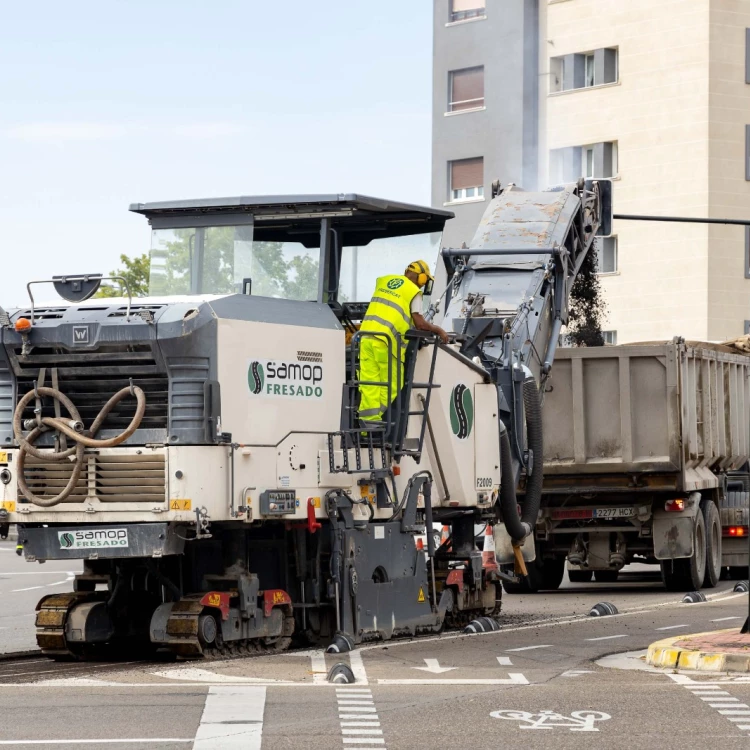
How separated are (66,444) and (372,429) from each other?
259cm

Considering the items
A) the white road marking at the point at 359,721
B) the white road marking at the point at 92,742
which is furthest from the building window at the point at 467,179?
the white road marking at the point at 92,742

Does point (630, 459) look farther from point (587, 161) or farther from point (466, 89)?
point (466, 89)

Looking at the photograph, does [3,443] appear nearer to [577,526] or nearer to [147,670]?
[147,670]

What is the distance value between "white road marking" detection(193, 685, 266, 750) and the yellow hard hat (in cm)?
454

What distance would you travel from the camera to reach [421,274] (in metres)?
14.7

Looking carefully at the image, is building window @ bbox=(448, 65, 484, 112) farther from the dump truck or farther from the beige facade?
the dump truck

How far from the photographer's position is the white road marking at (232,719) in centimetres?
900

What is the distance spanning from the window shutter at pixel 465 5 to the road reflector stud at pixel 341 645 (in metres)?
34.7

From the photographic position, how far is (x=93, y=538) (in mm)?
12812

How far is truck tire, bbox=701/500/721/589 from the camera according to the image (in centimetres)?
2156

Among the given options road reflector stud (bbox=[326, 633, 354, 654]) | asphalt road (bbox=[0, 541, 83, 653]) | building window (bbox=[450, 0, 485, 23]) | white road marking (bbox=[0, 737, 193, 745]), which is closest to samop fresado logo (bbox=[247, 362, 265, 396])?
road reflector stud (bbox=[326, 633, 354, 654])

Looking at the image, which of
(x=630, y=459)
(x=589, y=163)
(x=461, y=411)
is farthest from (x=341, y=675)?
(x=589, y=163)

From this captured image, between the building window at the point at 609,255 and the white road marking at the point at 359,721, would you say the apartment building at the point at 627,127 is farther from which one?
the white road marking at the point at 359,721

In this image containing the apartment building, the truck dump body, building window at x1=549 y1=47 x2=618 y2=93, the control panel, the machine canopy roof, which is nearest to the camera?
the control panel
